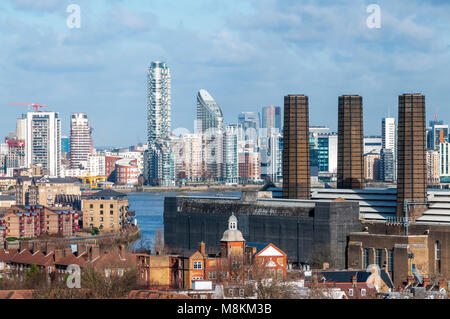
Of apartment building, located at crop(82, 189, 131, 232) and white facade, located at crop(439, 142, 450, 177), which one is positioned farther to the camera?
white facade, located at crop(439, 142, 450, 177)

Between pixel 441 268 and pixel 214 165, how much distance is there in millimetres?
144784

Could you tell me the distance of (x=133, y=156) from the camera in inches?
7736

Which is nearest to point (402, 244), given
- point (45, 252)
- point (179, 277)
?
point (179, 277)

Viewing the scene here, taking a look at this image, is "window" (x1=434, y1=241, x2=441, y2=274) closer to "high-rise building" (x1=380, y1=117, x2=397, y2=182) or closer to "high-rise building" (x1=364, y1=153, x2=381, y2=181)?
"high-rise building" (x1=380, y1=117, x2=397, y2=182)

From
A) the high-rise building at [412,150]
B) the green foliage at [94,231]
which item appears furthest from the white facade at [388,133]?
the high-rise building at [412,150]

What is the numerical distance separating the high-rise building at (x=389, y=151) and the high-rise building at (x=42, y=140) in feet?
181

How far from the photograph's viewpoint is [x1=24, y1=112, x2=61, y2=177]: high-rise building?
179 meters

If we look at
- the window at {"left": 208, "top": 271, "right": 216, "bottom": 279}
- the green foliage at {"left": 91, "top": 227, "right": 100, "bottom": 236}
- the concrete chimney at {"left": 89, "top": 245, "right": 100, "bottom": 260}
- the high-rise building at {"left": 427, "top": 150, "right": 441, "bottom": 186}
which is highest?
the high-rise building at {"left": 427, "top": 150, "right": 441, "bottom": 186}

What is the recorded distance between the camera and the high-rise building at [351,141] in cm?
4809

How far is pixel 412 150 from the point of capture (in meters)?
39.7

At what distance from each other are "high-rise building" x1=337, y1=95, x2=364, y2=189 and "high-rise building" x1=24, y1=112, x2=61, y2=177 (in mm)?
133770

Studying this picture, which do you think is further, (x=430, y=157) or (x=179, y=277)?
(x=430, y=157)

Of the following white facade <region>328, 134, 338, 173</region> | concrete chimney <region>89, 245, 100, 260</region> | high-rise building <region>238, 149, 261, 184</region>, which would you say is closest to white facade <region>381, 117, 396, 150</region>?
white facade <region>328, 134, 338, 173</region>
